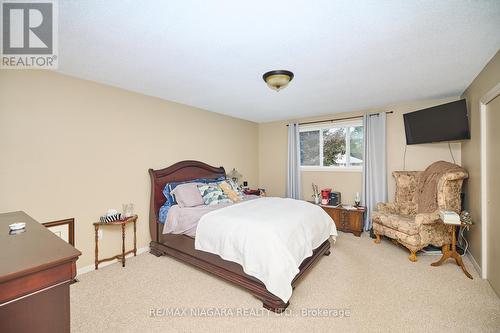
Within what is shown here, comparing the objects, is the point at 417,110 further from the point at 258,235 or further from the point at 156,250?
the point at 156,250

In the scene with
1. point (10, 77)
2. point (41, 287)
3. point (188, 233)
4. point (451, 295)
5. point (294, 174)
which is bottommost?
point (451, 295)

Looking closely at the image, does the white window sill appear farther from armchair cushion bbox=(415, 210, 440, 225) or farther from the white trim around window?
armchair cushion bbox=(415, 210, 440, 225)

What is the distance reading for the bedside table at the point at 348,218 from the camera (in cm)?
400

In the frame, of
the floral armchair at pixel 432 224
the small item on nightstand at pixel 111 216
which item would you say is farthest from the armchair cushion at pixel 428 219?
the small item on nightstand at pixel 111 216

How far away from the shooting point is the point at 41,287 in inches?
38.7

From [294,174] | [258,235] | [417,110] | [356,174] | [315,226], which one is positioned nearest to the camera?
[258,235]

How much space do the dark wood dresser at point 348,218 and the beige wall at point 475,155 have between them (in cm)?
142

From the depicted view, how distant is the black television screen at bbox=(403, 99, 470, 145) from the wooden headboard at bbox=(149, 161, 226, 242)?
3.60m

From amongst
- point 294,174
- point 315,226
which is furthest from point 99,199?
point 294,174

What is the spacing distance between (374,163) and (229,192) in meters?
2.77

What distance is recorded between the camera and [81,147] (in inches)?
107

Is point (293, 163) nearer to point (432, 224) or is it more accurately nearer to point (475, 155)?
point (432, 224)

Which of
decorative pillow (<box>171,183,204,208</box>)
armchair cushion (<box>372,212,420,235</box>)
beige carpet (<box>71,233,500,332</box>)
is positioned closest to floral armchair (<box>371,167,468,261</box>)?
armchair cushion (<box>372,212,420,235</box>)

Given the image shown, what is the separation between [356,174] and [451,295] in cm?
250
